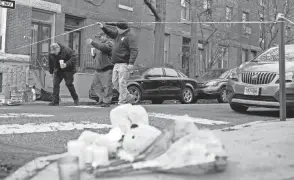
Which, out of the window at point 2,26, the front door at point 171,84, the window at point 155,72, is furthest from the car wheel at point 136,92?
the window at point 2,26

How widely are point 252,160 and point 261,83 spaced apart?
4.84 meters

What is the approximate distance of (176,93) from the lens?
49.3ft

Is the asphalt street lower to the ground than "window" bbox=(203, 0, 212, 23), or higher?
lower

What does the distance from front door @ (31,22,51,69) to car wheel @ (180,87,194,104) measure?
5.88 m

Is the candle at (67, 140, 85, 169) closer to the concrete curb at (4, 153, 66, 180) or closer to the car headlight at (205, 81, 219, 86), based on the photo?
the concrete curb at (4, 153, 66, 180)

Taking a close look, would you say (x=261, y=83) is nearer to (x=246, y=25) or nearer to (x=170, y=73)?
(x=170, y=73)

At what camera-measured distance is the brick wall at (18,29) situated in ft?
53.7

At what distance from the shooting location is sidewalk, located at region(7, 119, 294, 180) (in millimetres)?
3424

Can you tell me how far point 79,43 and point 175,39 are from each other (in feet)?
22.9

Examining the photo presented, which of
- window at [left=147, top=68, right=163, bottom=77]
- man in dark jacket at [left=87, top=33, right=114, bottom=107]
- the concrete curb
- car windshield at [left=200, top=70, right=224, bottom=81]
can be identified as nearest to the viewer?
the concrete curb

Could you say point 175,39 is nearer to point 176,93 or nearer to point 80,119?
point 176,93

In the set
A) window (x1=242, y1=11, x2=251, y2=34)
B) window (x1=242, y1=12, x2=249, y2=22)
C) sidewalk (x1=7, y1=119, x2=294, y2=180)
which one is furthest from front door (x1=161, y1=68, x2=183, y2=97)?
window (x1=242, y1=12, x2=249, y2=22)

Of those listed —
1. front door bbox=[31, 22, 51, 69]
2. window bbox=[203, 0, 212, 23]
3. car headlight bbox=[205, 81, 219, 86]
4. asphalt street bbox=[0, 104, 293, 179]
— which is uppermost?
window bbox=[203, 0, 212, 23]

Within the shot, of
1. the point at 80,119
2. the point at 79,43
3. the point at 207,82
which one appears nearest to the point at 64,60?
the point at 80,119
